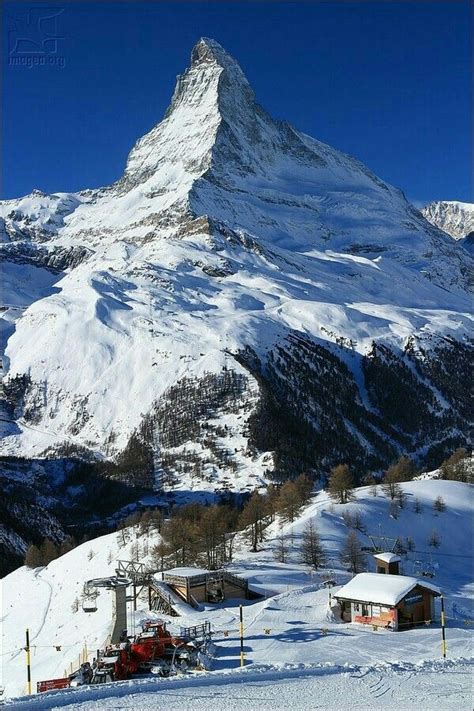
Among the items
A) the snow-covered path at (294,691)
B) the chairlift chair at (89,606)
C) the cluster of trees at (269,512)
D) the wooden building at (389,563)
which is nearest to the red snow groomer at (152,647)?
the snow-covered path at (294,691)

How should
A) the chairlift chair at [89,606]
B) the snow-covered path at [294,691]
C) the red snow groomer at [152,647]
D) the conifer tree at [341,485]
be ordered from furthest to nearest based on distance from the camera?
the conifer tree at [341,485]
the chairlift chair at [89,606]
the red snow groomer at [152,647]
the snow-covered path at [294,691]

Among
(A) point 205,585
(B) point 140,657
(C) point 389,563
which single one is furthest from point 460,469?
(B) point 140,657

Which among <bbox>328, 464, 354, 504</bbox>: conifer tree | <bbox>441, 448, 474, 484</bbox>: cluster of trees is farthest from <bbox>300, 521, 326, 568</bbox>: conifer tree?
<bbox>441, 448, 474, 484</bbox>: cluster of trees

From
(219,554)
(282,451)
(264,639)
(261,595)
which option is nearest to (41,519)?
(282,451)

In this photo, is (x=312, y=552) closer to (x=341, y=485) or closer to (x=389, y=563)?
(x=389, y=563)

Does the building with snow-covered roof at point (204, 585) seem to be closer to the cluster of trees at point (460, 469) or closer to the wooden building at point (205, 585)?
the wooden building at point (205, 585)

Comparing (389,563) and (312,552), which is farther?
(312,552)
